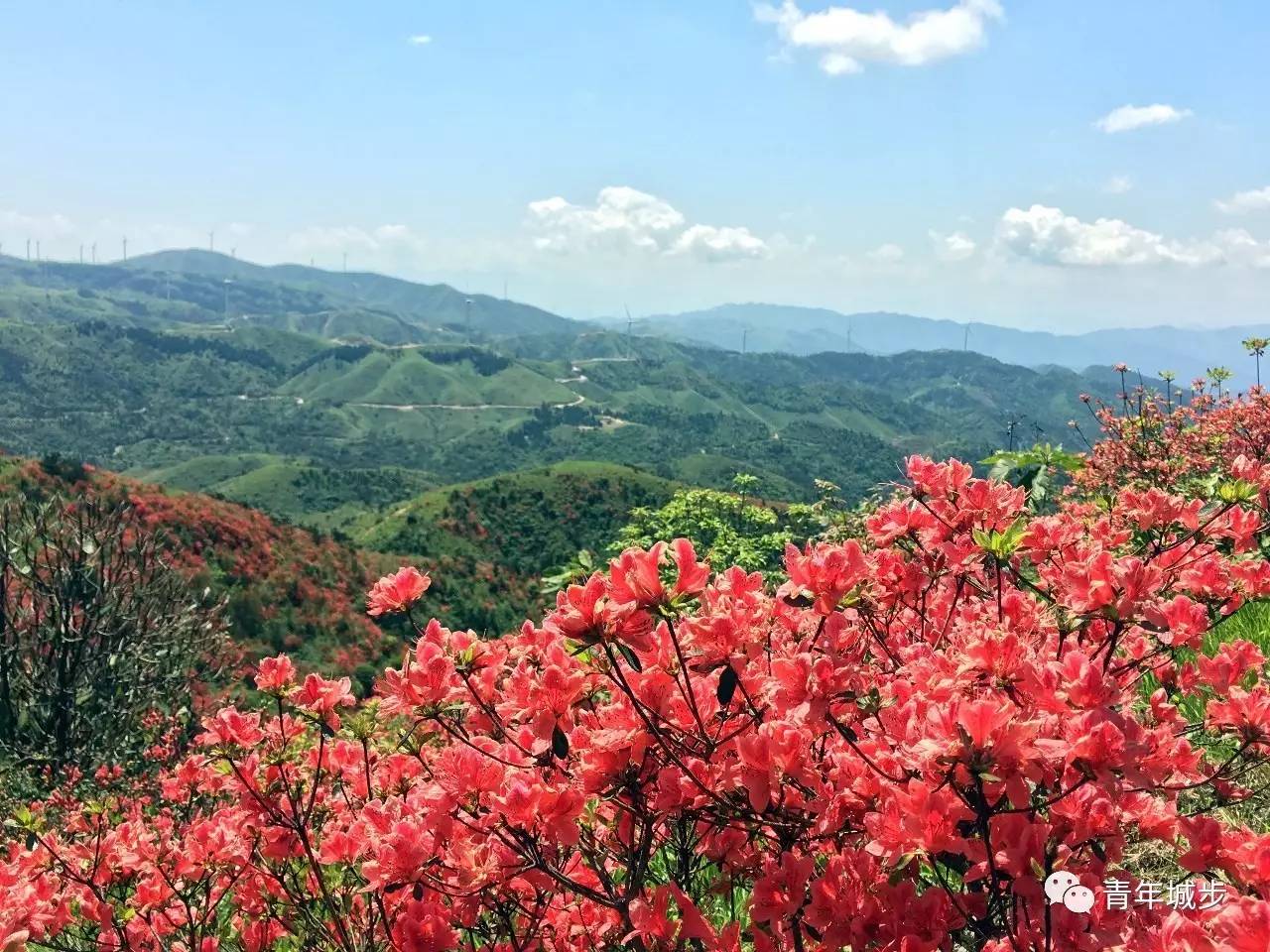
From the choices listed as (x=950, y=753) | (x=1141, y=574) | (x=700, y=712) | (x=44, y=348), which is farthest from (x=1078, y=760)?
(x=44, y=348)

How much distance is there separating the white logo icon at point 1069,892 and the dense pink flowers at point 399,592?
5.49 feet

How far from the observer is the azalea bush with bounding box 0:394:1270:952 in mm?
1472

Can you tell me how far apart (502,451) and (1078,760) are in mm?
145017

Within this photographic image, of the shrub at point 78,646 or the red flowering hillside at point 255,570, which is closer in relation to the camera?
the shrub at point 78,646

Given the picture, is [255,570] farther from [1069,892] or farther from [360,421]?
[360,421]

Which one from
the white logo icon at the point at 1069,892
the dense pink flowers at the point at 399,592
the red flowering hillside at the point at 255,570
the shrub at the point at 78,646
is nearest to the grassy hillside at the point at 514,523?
the red flowering hillside at the point at 255,570

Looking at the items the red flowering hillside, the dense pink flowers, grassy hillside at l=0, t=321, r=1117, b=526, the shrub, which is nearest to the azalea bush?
the dense pink flowers

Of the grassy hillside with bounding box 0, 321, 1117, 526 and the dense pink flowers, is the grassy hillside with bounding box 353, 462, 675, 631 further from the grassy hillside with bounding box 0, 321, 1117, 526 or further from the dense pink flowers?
the dense pink flowers

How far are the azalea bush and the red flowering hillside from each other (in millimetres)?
28127

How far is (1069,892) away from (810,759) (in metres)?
0.54

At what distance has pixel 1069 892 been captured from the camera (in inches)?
57.3

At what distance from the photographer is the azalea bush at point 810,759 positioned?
1.47 meters

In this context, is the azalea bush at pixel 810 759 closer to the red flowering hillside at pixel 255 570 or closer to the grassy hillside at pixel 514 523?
the red flowering hillside at pixel 255 570

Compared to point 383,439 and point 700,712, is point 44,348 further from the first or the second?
point 700,712
